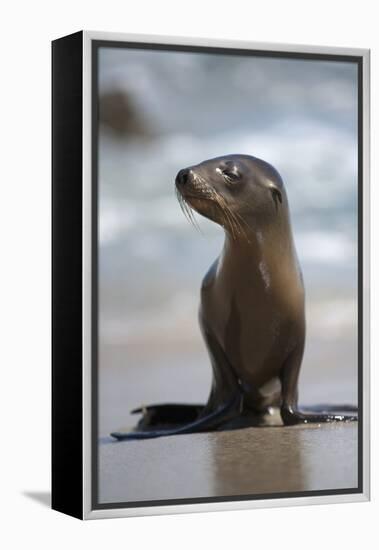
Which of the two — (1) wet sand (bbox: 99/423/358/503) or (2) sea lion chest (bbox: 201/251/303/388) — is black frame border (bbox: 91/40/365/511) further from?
(2) sea lion chest (bbox: 201/251/303/388)

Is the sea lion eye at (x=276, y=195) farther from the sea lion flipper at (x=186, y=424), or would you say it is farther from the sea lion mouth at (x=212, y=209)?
the sea lion flipper at (x=186, y=424)

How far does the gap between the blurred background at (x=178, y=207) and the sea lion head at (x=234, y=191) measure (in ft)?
0.20

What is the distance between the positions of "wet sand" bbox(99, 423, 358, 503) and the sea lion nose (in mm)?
1524

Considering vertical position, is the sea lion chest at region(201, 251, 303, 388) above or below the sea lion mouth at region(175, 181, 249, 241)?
below

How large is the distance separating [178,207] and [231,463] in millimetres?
1556

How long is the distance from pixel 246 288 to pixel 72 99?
1.67m

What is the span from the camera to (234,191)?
32.6 feet

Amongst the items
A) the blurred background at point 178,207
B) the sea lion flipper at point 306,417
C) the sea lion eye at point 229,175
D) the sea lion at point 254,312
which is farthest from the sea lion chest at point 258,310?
the sea lion eye at point 229,175

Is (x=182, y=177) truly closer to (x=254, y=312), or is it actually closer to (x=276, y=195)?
(x=276, y=195)

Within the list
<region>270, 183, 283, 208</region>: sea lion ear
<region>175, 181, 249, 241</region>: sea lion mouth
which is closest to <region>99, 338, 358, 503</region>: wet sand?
<region>175, 181, 249, 241</region>: sea lion mouth


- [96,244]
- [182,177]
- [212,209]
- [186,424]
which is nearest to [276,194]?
[212,209]

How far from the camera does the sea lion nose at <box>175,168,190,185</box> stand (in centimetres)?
969

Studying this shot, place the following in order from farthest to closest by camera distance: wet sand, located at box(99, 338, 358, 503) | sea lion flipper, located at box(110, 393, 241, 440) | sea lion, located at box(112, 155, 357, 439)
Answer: sea lion, located at box(112, 155, 357, 439) → sea lion flipper, located at box(110, 393, 241, 440) → wet sand, located at box(99, 338, 358, 503)

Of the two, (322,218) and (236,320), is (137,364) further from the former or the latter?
(322,218)
